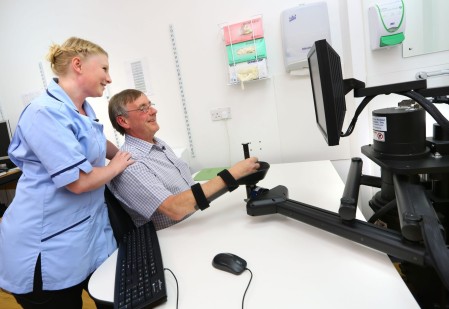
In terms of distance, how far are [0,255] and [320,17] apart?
2.05 meters

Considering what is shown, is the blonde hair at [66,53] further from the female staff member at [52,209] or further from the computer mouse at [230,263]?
the computer mouse at [230,263]

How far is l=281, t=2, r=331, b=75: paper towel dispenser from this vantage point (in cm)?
171

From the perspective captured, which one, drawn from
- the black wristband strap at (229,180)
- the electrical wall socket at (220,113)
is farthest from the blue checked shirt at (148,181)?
the electrical wall socket at (220,113)

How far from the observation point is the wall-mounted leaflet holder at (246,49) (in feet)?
6.04

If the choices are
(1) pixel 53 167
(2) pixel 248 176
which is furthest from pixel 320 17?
(1) pixel 53 167

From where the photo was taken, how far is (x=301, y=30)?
1.74m

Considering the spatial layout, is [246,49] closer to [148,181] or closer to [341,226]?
[148,181]

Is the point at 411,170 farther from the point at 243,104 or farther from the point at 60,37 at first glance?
the point at 60,37

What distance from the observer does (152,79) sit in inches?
Answer: 86.8

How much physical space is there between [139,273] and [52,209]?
1.51 feet

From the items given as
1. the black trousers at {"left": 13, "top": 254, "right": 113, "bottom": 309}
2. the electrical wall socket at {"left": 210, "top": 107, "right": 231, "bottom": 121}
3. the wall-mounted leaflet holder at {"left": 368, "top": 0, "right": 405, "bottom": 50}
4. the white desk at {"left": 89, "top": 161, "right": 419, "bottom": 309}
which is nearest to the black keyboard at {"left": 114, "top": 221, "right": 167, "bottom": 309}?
the white desk at {"left": 89, "top": 161, "right": 419, "bottom": 309}

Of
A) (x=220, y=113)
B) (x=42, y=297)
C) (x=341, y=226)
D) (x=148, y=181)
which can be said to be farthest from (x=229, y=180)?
(x=220, y=113)

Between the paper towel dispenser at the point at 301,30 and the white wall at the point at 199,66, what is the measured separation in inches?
3.6

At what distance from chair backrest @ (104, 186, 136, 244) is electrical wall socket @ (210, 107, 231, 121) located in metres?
1.10
